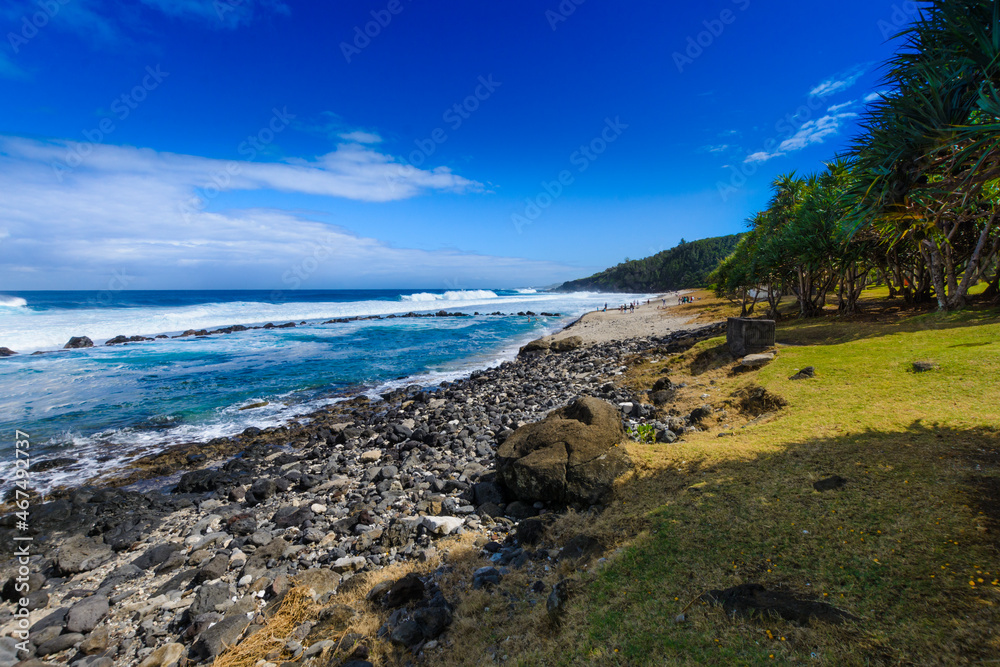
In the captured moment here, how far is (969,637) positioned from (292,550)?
8707 mm

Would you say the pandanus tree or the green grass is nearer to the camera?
the green grass

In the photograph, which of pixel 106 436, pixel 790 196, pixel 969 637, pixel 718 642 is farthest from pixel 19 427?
pixel 790 196

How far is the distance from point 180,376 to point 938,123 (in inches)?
1274

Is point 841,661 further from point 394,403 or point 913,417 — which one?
point 394,403

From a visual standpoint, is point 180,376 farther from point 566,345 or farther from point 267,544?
point 566,345

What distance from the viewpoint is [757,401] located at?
9.99 meters

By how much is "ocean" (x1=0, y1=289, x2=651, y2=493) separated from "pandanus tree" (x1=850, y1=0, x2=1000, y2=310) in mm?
18418

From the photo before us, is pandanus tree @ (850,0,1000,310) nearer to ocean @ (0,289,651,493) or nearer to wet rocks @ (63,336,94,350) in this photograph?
ocean @ (0,289,651,493)

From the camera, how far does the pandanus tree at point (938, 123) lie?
5746 mm

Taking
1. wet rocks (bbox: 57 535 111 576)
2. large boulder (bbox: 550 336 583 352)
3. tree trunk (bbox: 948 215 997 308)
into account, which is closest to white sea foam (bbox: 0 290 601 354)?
wet rocks (bbox: 57 535 111 576)

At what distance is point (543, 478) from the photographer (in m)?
7.29

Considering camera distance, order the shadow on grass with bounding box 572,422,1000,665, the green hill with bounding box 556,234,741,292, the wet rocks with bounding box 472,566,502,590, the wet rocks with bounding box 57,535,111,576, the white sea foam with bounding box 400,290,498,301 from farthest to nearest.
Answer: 1. the green hill with bounding box 556,234,741,292
2. the white sea foam with bounding box 400,290,498,301
3. the wet rocks with bounding box 57,535,111,576
4. the wet rocks with bounding box 472,566,502,590
5. the shadow on grass with bounding box 572,422,1000,665

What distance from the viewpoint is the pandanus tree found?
575cm

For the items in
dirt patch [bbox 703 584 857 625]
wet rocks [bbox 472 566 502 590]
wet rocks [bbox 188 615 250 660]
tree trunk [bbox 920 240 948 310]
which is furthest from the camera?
tree trunk [bbox 920 240 948 310]
